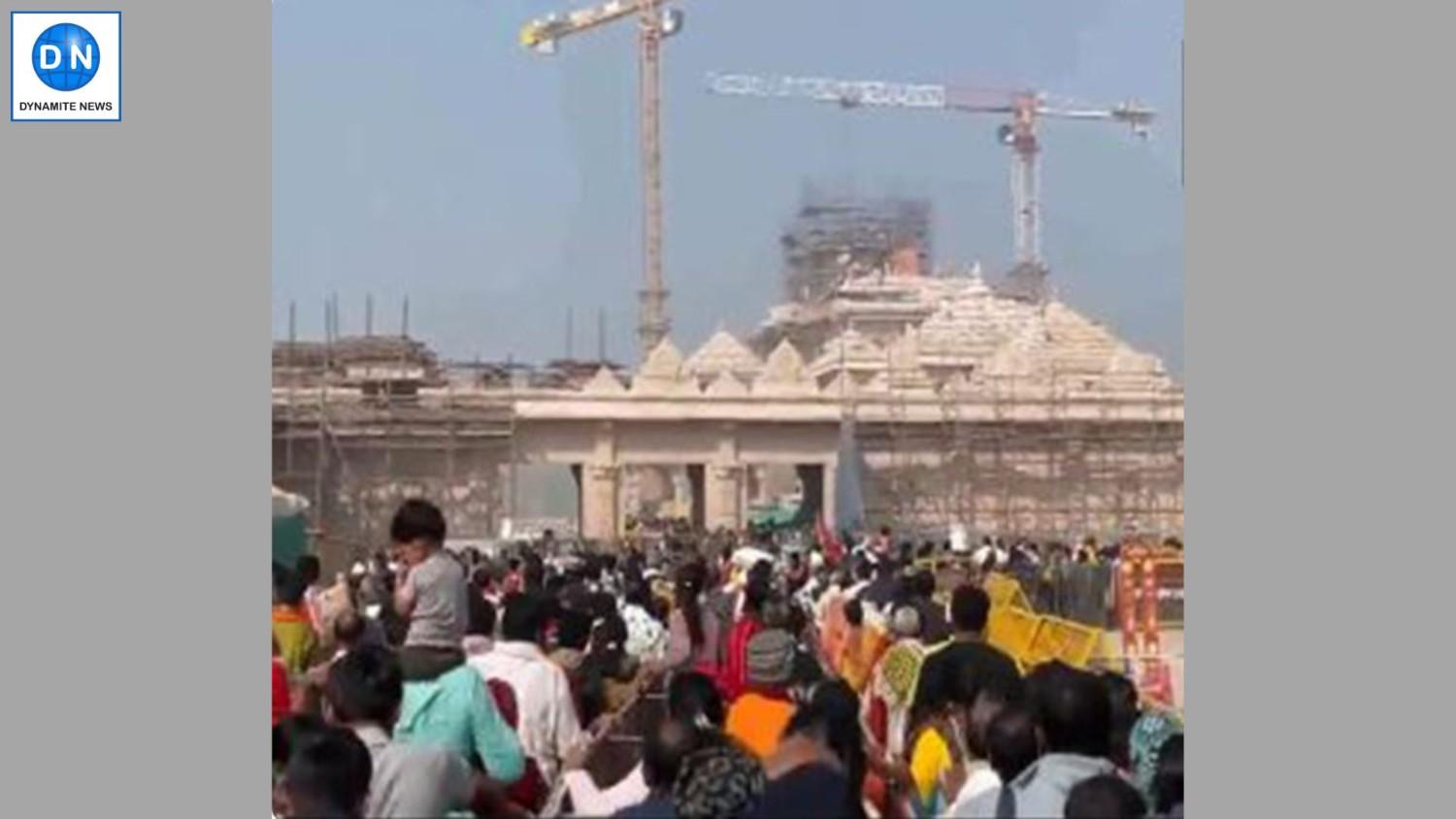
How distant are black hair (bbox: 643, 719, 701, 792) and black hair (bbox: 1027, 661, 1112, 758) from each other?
81cm

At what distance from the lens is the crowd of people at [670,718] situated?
4832 mm

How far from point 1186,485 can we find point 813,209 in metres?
100

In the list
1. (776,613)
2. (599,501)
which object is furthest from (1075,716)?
(599,501)

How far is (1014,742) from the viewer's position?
211 inches

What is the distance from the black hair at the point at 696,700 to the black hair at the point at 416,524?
101 cm

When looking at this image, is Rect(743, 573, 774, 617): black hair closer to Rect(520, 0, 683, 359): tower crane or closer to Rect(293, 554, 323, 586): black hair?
Rect(293, 554, 323, 586): black hair

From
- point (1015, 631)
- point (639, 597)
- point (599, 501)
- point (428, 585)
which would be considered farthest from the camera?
point (599, 501)

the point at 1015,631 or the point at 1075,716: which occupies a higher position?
the point at 1075,716

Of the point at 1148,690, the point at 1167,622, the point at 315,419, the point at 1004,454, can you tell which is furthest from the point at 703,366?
the point at 1148,690

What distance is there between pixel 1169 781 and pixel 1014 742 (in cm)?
38

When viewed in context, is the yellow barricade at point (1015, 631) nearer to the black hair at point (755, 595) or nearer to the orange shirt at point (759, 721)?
the black hair at point (755, 595)

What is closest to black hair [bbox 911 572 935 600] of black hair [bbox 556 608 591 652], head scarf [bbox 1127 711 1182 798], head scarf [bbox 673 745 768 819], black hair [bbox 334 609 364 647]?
black hair [bbox 556 608 591 652]

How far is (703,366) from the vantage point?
185 ft

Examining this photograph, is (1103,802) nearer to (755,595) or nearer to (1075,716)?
(1075,716)
